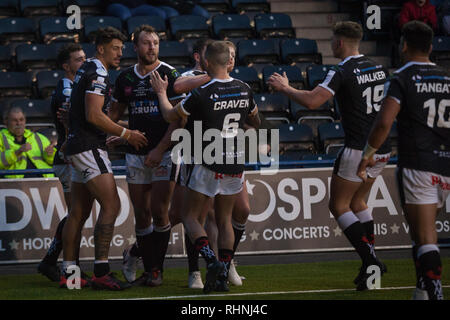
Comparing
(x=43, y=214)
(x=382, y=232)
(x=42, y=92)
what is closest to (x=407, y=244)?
(x=382, y=232)

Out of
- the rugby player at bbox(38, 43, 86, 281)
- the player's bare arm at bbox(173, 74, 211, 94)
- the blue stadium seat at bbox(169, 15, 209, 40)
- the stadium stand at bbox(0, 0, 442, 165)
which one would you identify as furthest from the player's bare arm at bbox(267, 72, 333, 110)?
the blue stadium seat at bbox(169, 15, 209, 40)

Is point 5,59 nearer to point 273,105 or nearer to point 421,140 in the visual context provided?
point 273,105

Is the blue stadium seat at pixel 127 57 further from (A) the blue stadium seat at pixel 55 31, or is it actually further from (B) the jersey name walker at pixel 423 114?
(B) the jersey name walker at pixel 423 114

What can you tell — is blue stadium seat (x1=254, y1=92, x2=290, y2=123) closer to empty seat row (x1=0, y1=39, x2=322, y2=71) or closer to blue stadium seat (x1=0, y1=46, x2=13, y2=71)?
empty seat row (x1=0, y1=39, x2=322, y2=71)

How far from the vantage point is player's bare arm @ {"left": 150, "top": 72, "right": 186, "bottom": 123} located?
22.9ft

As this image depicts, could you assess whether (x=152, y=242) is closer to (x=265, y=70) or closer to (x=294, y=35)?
(x=265, y=70)

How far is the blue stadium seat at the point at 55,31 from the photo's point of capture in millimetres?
14398

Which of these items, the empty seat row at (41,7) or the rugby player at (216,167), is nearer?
the rugby player at (216,167)

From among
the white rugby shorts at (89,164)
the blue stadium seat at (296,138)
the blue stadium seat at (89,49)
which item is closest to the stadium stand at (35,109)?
the blue stadium seat at (89,49)

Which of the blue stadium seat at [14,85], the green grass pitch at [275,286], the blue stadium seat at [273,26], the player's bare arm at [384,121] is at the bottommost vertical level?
the green grass pitch at [275,286]

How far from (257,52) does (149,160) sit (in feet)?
24.2

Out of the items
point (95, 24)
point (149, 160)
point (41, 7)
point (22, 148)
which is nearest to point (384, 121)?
point (149, 160)

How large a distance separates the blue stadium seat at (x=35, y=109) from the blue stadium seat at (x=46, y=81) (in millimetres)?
366

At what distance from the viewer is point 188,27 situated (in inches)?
586
